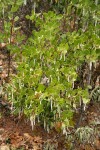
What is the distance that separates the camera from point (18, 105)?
4094 mm

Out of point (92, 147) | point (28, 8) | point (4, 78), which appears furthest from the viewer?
point (28, 8)

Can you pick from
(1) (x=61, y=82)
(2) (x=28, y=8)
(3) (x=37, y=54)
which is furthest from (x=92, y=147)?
(2) (x=28, y=8)

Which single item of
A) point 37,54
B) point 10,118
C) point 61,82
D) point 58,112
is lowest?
point 10,118

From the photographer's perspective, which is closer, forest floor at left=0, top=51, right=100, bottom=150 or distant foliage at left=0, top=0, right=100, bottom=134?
distant foliage at left=0, top=0, right=100, bottom=134

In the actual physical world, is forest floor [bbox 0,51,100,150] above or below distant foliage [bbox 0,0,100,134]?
below

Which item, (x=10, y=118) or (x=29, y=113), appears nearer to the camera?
(x=29, y=113)

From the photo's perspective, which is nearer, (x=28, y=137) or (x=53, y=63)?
(x=53, y=63)

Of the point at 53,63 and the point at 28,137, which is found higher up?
the point at 53,63

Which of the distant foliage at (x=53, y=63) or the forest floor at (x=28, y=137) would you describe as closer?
the distant foliage at (x=53, y=63)

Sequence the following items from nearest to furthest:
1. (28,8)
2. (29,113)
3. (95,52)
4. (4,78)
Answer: (95,52), (29,113), (4,78), (28,8)

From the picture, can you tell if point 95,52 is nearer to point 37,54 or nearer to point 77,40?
point 77,40

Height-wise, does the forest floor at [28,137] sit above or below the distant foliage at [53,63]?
below

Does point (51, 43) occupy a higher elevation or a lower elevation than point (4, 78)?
higher

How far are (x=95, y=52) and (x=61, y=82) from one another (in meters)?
0.49
